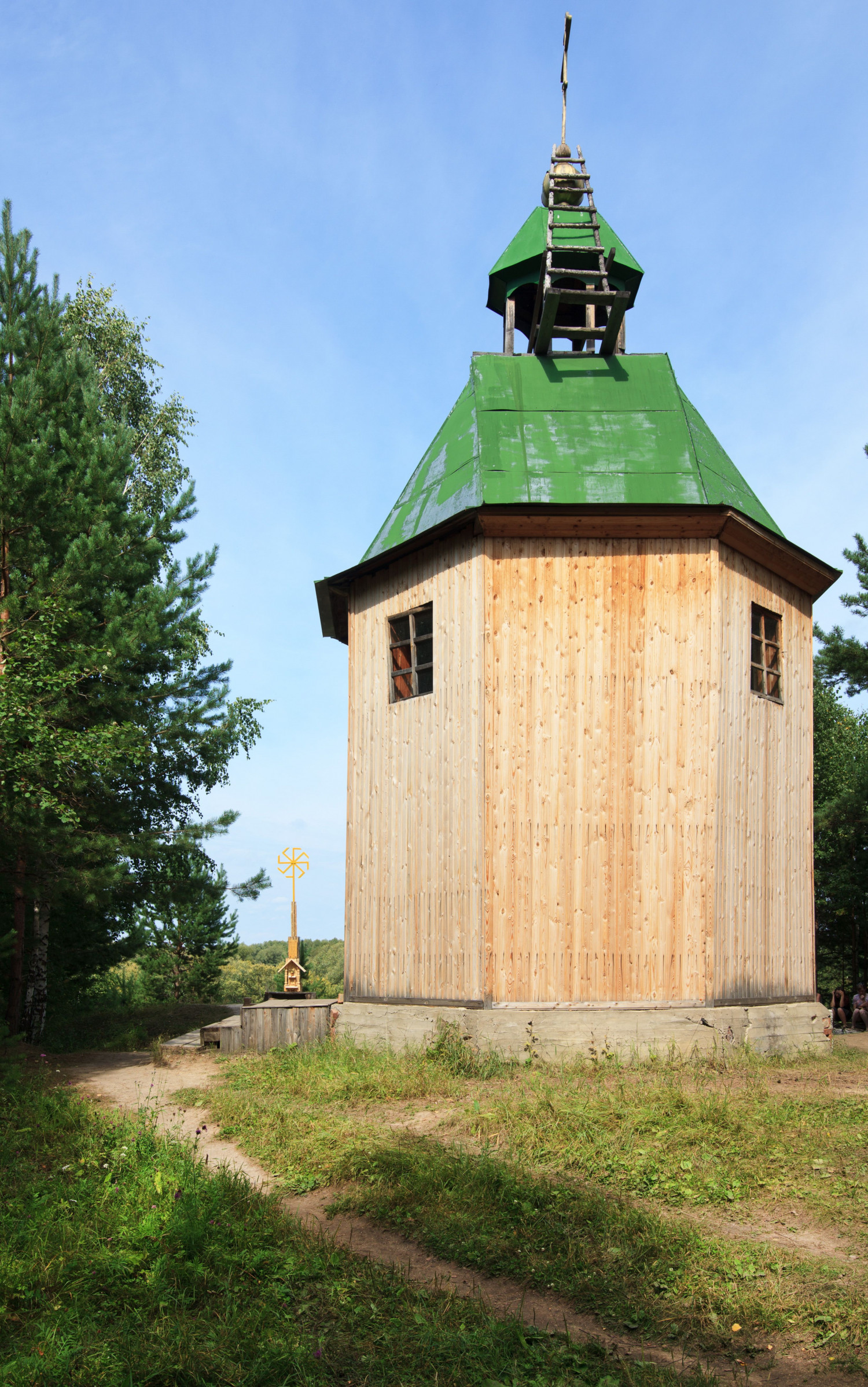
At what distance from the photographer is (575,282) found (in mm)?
16047

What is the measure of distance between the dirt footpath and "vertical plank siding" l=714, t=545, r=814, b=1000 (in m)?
6.03

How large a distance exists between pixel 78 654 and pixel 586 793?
22.2ft

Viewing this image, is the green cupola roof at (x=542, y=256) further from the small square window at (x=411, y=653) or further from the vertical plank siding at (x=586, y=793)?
the small square window at (x=411, y=653)

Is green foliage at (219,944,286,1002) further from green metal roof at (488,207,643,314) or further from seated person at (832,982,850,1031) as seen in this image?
green metal roof at (488,207,643,314)

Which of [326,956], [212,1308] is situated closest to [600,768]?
[212,1308]

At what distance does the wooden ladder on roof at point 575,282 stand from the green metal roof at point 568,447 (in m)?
0.39

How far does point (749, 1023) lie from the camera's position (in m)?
11.4

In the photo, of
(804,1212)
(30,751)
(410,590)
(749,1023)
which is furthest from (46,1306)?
(410,590)

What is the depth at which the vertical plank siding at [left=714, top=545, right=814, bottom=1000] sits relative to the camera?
38.3 ft

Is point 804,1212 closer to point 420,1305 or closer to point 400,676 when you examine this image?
point 420,1305

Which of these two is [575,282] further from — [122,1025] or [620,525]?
[122,1025]

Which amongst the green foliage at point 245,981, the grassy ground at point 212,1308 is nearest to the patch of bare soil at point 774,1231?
the grassy ground at point 212,1308

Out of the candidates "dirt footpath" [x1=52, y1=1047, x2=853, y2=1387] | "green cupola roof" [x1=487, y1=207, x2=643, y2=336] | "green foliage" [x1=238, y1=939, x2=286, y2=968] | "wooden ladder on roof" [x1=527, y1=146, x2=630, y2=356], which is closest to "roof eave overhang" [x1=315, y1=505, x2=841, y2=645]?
"wooden ladder on roof" [x1=527, y1=146, x2=630, y2=356]

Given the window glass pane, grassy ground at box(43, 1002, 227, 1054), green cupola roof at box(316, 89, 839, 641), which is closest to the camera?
green cupola roof at box(316, 89, 839, 641)
